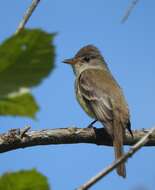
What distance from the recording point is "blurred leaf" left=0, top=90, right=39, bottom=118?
2.44ft

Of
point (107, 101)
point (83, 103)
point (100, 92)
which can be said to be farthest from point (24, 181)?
point (100, 92)

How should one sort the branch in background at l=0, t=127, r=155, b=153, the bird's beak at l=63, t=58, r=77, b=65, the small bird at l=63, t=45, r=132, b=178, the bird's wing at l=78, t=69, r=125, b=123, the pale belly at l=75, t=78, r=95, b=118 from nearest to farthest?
the branch in background at l=0, t=127, r=155, b=153 < the small bird at l=63, t=45, r=132, b=178 < the bird's wing at l=78, t=69, r=125, b=123 < the pale belly at l=75, t=78, r=95, b=118 < the bird's beak at l=63, t=58, r=77, b=65

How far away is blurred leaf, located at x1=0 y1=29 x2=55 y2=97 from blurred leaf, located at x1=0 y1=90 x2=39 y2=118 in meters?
0.02

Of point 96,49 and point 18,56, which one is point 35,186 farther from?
point 96,49

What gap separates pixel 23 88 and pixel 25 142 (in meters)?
3.93

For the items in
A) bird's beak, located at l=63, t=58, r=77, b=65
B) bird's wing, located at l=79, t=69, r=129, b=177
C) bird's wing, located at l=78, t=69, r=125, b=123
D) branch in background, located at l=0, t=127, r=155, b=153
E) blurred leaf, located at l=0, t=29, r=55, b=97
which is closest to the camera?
blurred leaf, located at l=0, t=29, r=55, b=97

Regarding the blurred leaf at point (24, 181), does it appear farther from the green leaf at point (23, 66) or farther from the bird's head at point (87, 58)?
the bird's head at point (87, 58)

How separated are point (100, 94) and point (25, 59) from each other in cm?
737

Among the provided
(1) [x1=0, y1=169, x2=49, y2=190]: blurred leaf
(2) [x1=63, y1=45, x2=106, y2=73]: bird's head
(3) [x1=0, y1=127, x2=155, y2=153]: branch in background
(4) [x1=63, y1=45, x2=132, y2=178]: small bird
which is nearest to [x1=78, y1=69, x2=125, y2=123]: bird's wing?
(4) [x1=63, y1=45, x2=132, y2=178]: small bird

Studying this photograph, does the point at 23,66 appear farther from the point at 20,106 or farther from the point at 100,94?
the point at 100,94

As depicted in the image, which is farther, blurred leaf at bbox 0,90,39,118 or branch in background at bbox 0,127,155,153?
branch in background at bbox 0,127,155,153

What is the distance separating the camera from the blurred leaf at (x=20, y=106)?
743mm

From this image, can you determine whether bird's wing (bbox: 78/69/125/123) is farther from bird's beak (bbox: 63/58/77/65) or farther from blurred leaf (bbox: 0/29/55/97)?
blurred leaf (bbox: 0/29/55/97)

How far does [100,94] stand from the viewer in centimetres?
809
